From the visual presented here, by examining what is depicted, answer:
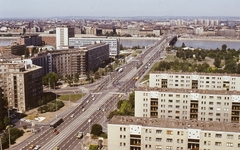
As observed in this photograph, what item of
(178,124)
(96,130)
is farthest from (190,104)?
Answer: (96,130)

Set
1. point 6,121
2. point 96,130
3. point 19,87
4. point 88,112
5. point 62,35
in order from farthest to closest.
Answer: point 62,35, point 88,112, point 19,87, point 6,121, point 96,130

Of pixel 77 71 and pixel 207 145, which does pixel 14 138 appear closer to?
pixel 207 145

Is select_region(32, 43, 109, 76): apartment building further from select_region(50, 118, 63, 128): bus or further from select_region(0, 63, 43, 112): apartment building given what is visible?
select_region(50, 118, 63, 128): bus

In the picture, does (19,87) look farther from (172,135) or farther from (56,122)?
(172,135)

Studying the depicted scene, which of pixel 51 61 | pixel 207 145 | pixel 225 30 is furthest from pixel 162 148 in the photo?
pixel 225 30

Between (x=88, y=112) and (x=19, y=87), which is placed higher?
(x=19, y=87)

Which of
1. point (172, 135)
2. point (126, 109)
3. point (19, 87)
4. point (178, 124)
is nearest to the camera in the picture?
point (172, 135)
